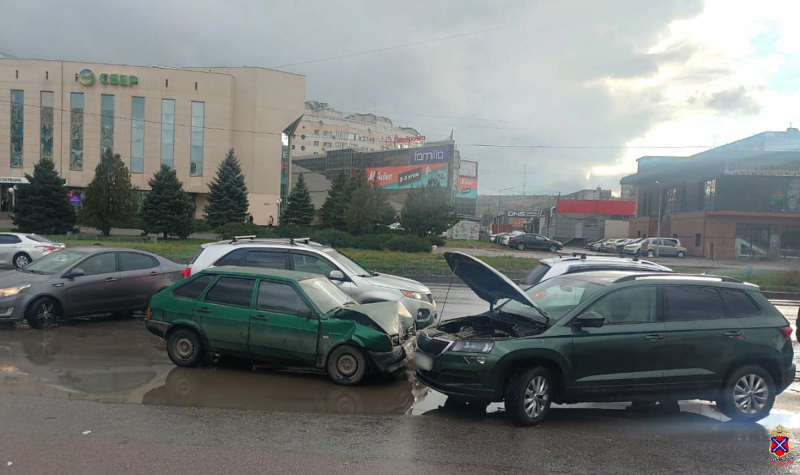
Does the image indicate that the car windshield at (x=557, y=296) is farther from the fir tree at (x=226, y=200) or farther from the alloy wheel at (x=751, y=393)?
the fir tree at (x=226, y=200)

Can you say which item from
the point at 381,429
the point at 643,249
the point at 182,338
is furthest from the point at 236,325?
the point at 643,249

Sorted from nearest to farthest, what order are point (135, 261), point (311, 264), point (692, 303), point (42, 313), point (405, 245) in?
point (692, 303)
point (311, 264)
point (42, 313)
point (135, 261)
point (405, 245)

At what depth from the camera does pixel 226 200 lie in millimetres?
50906

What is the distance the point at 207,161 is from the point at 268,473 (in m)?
62.3

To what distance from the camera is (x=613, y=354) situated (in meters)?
6.22

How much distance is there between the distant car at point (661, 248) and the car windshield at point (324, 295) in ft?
140

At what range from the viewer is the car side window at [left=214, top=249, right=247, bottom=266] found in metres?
10.1

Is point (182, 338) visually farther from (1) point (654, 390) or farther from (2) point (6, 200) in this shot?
(2) point (6, 200)

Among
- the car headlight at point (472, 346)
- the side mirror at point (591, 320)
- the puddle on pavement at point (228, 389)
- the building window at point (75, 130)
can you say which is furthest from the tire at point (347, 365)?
the building window at point (75, 130)

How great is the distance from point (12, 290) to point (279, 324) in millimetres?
5898

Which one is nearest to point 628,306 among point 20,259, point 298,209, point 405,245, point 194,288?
point 194,288

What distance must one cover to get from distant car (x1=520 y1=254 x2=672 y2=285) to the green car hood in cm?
321

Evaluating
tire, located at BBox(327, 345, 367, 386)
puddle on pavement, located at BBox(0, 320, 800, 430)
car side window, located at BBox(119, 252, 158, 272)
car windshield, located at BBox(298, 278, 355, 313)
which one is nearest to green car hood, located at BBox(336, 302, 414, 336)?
car windshield, located at BBox(298, 278, 355, 313)

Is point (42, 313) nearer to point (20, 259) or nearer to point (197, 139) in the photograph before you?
point (20, 259)
